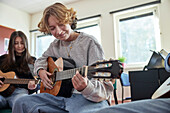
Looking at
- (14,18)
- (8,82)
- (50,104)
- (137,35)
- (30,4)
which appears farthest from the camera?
(14,18)

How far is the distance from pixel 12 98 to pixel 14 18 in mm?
3251

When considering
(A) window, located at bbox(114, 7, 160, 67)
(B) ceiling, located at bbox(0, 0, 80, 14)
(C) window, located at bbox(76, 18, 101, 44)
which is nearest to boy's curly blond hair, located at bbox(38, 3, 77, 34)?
(A) window, located at bbox(114, 7, 160, 67)

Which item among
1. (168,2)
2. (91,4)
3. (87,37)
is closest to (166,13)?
(168,2)

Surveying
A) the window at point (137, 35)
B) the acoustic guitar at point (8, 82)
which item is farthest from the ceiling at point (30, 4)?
the acoustic guitar at point (8, 82)

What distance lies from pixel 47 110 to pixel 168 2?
3.13 meters

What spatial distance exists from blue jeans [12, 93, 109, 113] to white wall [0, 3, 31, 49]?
354cm

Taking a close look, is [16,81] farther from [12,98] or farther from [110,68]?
[110,68]

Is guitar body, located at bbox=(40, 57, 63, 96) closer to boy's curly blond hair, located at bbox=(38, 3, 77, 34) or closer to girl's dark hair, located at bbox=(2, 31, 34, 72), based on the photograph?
boy's curly blond hair, located at bbox=(38, 3, 77, 34)

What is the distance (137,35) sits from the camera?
3420 millimetres

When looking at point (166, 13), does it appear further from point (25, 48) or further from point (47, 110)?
point (47, 110)

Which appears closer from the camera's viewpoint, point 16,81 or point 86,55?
point 86,55

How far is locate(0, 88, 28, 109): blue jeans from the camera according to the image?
1458 mm

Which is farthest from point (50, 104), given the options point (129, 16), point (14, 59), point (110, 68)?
point (129, 16)

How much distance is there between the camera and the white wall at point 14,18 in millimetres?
3885
